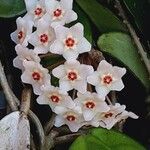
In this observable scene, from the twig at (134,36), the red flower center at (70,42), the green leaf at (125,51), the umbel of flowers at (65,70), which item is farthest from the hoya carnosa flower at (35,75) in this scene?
the twig at (134,36)

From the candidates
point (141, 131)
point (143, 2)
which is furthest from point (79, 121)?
point (143, 2)

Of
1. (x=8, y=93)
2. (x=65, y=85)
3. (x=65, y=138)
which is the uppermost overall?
(x=65, y=85)

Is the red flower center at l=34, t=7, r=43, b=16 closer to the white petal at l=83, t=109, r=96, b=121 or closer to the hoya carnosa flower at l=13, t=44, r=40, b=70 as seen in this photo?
the hoya carnosa flower at l=13, t=44, r=40, b=70

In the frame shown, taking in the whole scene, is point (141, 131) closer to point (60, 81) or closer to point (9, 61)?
point (60, 81)

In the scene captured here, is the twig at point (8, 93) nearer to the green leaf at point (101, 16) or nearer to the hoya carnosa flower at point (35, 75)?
the hoya carnosa flower at point (35, 75)

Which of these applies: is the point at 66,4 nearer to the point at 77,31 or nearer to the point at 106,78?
the point at 77,31

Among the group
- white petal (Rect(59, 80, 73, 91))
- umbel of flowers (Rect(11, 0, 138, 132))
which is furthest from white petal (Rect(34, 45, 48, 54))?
white petal (Rect(59, 80, 73, 91))

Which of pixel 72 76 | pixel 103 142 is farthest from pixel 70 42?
pixel 103 142
